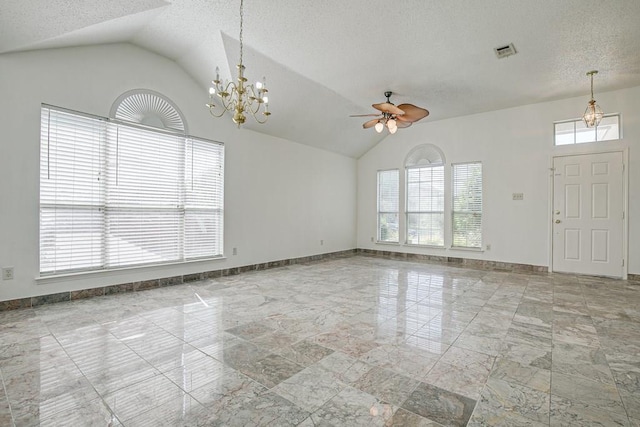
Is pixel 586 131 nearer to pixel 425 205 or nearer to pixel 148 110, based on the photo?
pixel 425 205

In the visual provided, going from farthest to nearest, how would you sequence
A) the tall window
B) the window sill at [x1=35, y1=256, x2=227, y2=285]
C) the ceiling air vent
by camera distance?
the tall window
the ceiling air vent
the window sill at [x1=35, y1=256, x2=227, y2=285]

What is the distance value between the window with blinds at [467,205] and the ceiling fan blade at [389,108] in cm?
292

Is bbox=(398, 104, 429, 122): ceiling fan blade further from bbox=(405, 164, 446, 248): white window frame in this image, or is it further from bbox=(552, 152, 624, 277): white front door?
bbox=(552, 152, 624, 277): white front door

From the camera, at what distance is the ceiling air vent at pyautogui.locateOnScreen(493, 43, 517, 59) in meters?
3.95

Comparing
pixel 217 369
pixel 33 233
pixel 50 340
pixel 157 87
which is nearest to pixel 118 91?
pixel 157 87

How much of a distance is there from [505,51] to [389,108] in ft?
5.38

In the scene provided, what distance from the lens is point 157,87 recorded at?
14.6 ft

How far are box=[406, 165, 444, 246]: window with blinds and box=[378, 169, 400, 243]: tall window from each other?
32cm

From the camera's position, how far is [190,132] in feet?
15.9

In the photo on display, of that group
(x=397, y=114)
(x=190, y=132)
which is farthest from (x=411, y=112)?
(x=190, y=132)

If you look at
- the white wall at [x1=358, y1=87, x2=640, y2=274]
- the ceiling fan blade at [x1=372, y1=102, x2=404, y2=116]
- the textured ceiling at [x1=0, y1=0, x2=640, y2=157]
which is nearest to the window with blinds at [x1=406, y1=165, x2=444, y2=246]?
the white wall at [x1=358, y1=87, x2=640, y2=274]

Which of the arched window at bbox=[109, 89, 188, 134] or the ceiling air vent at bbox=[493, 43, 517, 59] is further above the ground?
the ceiling air vent at bbox=[493, 43, 517, 59]

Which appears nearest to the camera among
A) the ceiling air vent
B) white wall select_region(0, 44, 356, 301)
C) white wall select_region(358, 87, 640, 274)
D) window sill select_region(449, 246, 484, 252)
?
white wall select_region(0, 44, 356, 301)

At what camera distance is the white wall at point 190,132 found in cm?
335
